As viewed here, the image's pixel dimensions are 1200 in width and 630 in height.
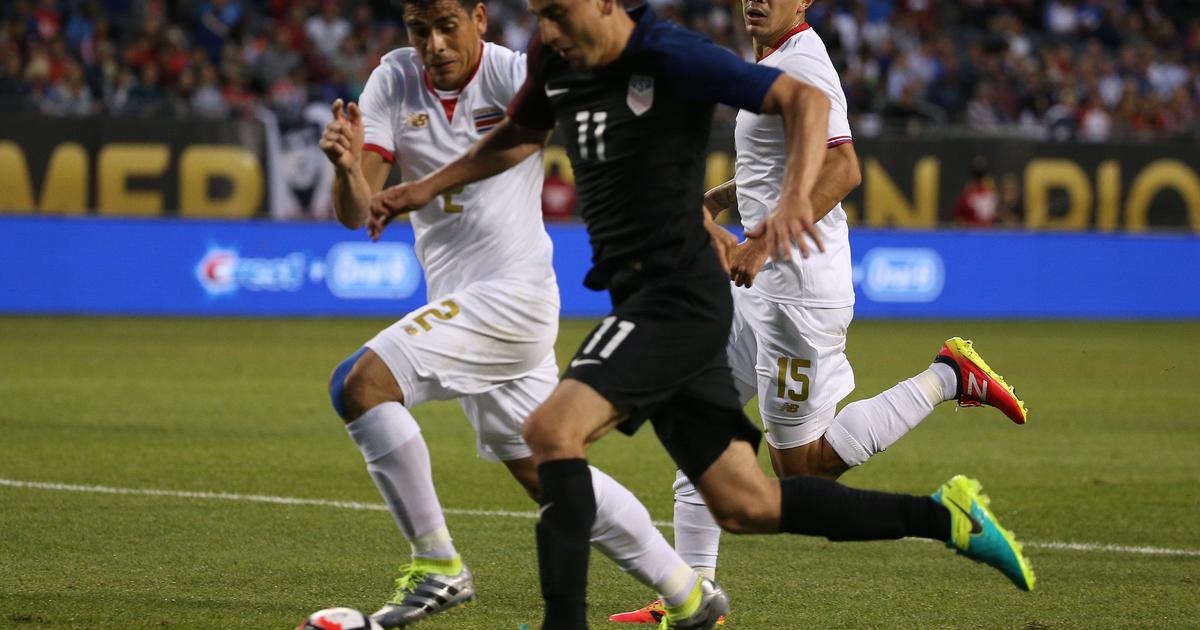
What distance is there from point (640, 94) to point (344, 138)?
Answer: 1120mm

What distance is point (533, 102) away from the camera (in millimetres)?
5258

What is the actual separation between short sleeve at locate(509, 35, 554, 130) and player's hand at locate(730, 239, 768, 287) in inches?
28.9

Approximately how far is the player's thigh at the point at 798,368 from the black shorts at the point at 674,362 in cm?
144

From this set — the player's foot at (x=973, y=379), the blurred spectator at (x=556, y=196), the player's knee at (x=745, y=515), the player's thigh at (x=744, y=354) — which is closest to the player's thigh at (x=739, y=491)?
the player's knee at (x=745, y=515)

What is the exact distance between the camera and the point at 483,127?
599 centimetres

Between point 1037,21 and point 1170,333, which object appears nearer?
point 1170,333

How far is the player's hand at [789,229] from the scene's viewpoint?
14.8 ft

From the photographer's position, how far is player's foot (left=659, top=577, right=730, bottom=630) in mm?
5250

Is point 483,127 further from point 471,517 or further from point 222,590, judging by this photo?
point 471,517

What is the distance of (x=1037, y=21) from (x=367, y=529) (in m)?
24.7

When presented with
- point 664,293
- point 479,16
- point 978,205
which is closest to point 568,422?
point 664,293

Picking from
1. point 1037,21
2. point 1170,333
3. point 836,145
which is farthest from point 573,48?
point 1037,21

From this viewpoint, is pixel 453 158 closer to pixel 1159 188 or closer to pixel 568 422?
pixel 568 422

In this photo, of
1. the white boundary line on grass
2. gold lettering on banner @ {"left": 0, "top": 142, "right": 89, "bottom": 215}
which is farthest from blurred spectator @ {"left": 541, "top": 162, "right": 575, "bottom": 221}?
the white boundary line on grass
